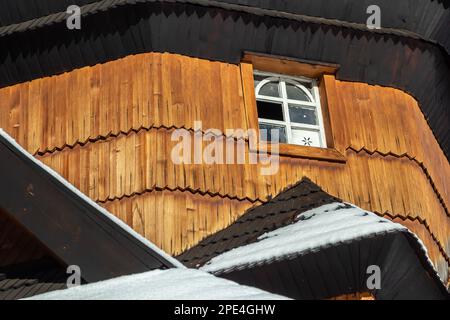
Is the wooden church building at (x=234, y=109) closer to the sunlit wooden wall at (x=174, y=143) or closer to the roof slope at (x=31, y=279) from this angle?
the sunlit wooden wall at (x=174, y=143)

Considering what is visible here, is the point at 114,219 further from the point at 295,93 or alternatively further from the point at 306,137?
the point at 295,93

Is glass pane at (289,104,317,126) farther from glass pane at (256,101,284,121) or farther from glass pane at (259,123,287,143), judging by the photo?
glass pane at (259,123,287,143)

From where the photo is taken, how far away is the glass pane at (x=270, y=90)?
1059 centimetres

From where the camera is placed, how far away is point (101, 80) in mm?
10320

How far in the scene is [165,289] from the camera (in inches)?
232

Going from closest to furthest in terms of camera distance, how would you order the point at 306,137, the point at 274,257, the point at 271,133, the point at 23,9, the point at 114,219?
the point at 114,219, the point at 274,257, the point at 271,133, the point at 306,137, the point at 23,9

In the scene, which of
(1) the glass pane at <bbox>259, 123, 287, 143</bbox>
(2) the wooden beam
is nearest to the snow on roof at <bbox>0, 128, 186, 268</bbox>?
(1) the glass pane at <bbox>259, 123, 287, 143</bbox>

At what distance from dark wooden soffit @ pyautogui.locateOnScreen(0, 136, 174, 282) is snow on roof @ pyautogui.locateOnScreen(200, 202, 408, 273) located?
701mm

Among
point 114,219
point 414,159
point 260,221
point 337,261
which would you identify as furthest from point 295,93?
point 114,219

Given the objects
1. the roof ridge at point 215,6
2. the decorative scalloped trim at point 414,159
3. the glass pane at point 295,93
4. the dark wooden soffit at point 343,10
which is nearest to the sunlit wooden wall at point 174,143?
the decorative scalloped trim at point 414,159

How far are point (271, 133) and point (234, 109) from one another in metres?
0.44

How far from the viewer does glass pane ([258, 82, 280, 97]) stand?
10586 millimetres
